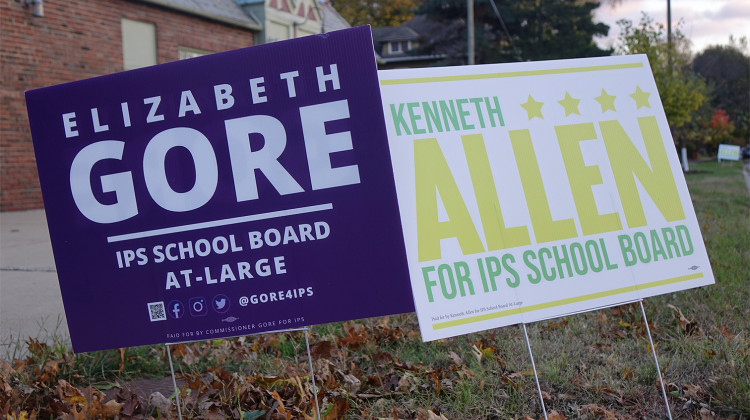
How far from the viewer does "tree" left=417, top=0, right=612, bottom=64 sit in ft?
118

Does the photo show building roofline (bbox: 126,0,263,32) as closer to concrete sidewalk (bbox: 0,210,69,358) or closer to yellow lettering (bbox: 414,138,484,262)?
concrete sidewalk (bbox: 0,210,69,358)

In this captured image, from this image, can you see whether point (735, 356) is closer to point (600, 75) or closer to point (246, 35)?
point (600, 75)

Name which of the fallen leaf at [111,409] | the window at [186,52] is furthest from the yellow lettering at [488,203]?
the window at [186,52]

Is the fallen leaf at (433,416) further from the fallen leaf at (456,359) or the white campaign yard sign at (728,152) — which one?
the white campaign yard sign at (728,152)

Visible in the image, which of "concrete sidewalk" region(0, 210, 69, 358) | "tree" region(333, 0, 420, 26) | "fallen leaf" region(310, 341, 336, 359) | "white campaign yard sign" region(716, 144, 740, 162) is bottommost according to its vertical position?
"white campaign yard sign" region(716, 144, 740, 162)

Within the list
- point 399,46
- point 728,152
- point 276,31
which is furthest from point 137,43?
point 399,46

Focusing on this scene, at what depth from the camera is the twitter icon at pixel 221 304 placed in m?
2.62

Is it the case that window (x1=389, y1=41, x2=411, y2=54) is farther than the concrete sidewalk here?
Yes

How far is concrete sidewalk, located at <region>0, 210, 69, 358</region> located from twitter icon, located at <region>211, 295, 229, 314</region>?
1.59 meters

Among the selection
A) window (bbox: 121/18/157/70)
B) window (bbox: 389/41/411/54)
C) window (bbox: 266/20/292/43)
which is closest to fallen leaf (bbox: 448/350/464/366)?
window (bbox: 121/18/157/70)

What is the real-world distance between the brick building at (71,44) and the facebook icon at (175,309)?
11059 millimetres

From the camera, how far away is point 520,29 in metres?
37.4

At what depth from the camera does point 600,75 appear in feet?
10.1

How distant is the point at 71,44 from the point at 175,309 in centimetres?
1263
